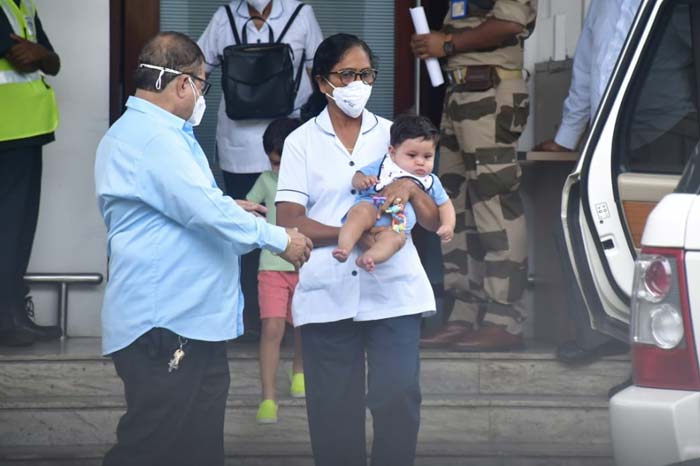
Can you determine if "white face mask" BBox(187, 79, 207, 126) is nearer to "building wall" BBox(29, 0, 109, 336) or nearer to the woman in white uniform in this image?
the woman in white uniform

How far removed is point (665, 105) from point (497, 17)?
1450 millimetres

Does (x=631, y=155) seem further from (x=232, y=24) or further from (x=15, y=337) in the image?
(x=15, y=337)

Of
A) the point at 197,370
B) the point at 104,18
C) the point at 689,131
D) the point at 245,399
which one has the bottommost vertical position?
the point at 245,399

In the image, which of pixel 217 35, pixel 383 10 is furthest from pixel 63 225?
pixel 383 10

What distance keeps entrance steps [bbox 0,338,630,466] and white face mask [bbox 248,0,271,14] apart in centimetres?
176

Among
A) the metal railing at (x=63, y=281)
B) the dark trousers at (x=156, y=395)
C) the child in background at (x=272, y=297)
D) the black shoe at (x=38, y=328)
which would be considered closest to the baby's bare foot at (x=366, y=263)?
the dark trousers at (x=156, y=395)

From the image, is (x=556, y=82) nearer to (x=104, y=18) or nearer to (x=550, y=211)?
(x=550, y=211)

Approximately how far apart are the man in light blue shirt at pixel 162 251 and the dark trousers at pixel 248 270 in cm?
272

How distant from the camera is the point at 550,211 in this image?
8.09 metres

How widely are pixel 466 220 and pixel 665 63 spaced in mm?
1851

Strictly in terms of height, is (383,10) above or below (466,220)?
above

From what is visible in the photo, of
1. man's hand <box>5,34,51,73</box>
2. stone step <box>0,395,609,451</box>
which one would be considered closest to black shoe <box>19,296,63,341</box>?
stone step <box>0,395,609,451</box>

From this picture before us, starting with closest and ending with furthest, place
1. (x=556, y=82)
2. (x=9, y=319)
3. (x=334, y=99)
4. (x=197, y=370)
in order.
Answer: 1. (x=197, y=370)
2. (x=334, y=99)
3. (x=9, y=319)
4. (x=556, y=82)

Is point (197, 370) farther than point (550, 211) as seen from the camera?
No
